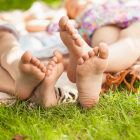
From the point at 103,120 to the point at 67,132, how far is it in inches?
6.5

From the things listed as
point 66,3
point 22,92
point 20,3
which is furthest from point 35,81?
point 20,3

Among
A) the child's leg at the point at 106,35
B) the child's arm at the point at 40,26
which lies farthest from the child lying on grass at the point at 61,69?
the child's arm at the point at 40,26

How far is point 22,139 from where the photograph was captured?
580mm

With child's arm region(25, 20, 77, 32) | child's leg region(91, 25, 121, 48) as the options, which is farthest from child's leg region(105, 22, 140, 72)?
child's arm region(25, 20, 77, 32)

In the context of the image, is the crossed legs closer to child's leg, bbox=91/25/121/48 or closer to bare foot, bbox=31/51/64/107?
bare foot, bbox=31/51/64/107

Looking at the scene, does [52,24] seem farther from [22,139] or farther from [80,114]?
[22,139]

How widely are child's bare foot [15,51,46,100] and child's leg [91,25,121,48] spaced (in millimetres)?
702

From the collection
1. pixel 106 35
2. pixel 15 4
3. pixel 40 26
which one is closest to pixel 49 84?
pixel 106 35

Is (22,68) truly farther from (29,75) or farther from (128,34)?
(128,34)

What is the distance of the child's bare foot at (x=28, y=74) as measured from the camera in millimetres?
708

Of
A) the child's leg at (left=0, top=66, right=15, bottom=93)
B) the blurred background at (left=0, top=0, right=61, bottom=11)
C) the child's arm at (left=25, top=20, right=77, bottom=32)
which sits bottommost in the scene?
the child's leg at (left=0, top=66, right=15, bottom=93)

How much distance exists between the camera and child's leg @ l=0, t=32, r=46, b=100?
2.33ft

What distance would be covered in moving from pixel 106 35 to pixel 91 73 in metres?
0.61

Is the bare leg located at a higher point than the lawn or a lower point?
higher
